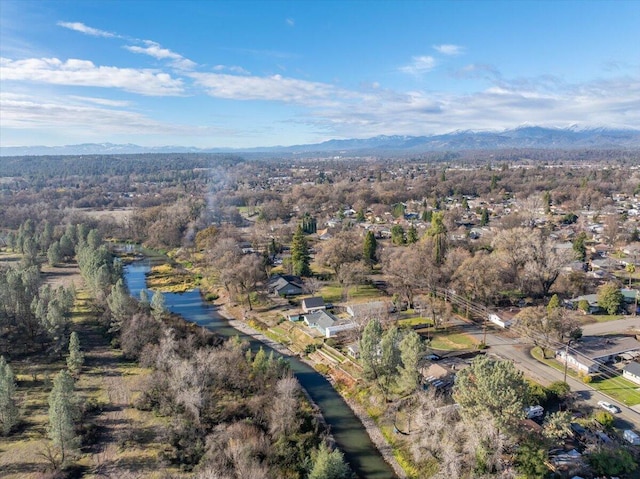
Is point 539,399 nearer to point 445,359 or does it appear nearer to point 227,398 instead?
point 445,359

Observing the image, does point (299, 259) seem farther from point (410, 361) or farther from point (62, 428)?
point (62, 428)

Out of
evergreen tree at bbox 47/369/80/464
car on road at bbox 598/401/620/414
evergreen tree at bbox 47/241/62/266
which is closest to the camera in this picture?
evergreen tree at bbox 47/369/80/464

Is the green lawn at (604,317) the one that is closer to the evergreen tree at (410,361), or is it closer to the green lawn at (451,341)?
the green lawn at (451,341)

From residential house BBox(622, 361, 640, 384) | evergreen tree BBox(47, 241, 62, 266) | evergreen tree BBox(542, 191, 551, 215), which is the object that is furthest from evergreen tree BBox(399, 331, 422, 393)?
evergreen tree BBox(542, 191, 551, 215)

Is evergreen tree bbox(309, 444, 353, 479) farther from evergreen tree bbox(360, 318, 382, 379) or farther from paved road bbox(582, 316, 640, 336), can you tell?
paved road bbox(582, 316, 640, 336)

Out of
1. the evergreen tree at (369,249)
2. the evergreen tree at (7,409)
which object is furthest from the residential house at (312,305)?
the evergreen tree at (7,409)
